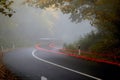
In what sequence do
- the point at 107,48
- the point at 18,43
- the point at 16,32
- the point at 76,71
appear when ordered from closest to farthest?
1. the point at 76,71
2. the point at 107,48
3. the point at 18,43
4. the point at 16,32

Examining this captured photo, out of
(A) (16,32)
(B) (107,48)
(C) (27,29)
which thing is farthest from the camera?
(C) (27,29)

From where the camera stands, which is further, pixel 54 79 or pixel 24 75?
pixel 24 75

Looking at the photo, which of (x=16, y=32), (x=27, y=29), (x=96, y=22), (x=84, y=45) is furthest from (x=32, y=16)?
(x=96, y=22)

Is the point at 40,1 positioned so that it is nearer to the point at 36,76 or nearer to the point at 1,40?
the point at 36,76

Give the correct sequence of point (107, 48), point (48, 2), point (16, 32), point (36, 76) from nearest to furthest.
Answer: point (36, 76)
point (107, 48)
point (48, 2)
point (16, 32)

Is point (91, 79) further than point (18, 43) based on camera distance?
No

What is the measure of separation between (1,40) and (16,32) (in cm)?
Answer: 1073

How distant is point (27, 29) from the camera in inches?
2291

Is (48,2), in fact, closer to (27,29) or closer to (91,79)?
(91,79)

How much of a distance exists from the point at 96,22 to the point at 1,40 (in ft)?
71.4

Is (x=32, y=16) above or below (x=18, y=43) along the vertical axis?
above

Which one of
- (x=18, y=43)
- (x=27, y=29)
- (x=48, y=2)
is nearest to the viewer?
(x=48, y=2)

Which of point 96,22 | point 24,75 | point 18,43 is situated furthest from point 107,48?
point 18,43

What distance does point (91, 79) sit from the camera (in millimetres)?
12492
